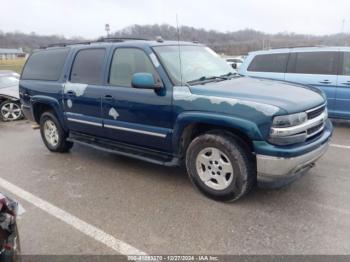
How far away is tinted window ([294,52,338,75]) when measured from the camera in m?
6.90

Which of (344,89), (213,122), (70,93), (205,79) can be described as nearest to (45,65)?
(70,93)

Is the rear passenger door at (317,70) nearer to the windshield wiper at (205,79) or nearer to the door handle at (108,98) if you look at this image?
the windshield wiper at (205,79)

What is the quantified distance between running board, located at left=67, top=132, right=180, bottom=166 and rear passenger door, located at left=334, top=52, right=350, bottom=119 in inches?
172

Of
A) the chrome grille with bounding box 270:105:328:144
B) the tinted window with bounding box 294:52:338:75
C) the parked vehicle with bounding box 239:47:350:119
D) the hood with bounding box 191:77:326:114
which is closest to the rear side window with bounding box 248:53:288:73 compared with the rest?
the parked vehicle with bounding box 239:47:350:119

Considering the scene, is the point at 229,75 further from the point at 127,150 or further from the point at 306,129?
the point at 127,150

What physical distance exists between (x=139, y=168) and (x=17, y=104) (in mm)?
6394

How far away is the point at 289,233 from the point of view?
3152 millimetres

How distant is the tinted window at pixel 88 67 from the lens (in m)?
4.81

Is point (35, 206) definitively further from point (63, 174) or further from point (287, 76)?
point (287, 76)

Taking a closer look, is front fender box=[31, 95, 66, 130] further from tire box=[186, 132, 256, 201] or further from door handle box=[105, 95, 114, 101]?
tire box=[186, 132, 256, 201]

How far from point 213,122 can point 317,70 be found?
450 cm

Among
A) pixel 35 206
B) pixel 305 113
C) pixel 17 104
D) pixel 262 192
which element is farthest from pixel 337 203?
pixel 17 104

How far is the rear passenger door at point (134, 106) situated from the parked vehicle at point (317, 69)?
13.6ft

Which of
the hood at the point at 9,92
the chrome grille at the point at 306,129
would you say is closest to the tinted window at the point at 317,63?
the chrome grille at the point at 306,129
